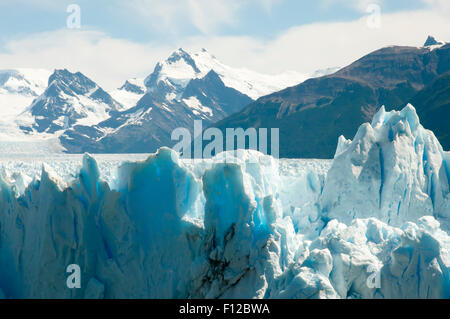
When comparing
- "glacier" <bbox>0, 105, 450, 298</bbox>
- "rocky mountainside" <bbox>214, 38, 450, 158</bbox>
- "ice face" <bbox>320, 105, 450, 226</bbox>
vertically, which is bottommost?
"glacier" <bbox>0, 105, 450, 298</bbox>

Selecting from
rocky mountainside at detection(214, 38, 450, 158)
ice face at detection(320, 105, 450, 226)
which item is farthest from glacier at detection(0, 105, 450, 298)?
rocky mountainside at detection(214, 38, 450, 158)

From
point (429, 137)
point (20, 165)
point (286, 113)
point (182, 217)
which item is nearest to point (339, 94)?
point (286, 113)

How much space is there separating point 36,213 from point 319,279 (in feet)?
24.9

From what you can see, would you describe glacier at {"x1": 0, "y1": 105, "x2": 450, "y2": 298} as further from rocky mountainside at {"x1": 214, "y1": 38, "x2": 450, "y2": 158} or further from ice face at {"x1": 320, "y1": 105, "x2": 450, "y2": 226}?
rocky mountainside at {"x1": 214, "y1": 38, "x2": 450, "y2": 158}

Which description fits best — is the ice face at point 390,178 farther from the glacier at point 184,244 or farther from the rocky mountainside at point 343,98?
the rocky mountainside at point 343,98

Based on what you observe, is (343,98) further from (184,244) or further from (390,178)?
(184,244)

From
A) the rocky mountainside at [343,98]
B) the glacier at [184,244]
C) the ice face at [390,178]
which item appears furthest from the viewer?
the rocky mountainside at [343,98]

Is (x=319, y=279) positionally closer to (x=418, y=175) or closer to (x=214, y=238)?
(x=214, y=238)

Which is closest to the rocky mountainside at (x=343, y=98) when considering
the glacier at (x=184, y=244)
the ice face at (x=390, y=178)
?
the ice face at (x=390, y=178)

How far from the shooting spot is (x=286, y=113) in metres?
124

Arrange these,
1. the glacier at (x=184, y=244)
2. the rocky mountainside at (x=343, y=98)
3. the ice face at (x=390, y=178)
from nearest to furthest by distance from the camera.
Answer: the glacier at (x=184, y=244) → the ice face at (x=390, y=178) → the rocky mountainside at (x=343, y=98)

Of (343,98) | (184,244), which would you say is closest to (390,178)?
(184,244)
